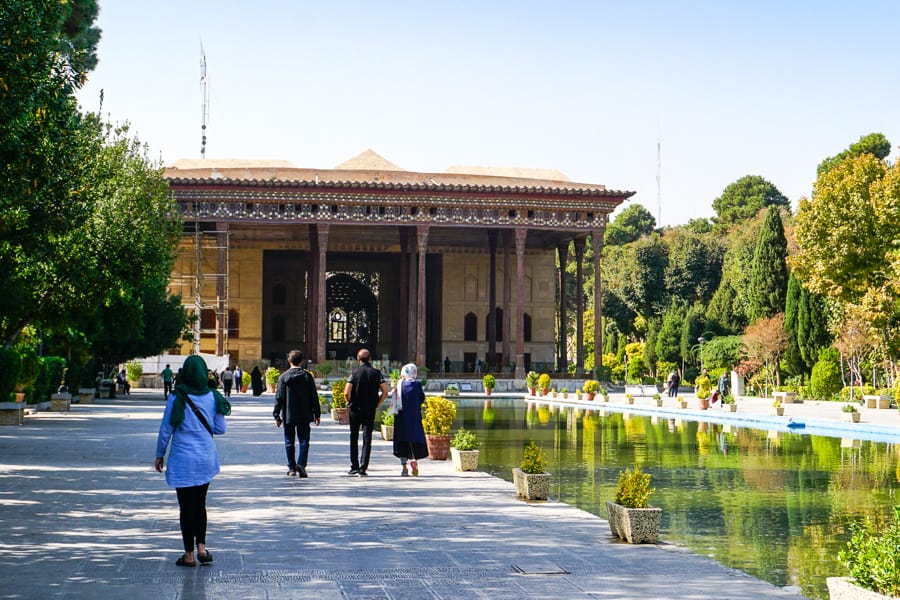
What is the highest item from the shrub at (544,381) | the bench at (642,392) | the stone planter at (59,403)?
the shrub at (544,381)

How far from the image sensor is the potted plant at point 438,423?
1510 cm

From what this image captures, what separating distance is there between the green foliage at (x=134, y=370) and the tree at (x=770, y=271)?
26195 mm

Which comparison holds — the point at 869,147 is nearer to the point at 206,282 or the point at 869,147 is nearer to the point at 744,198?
the point at 744,198

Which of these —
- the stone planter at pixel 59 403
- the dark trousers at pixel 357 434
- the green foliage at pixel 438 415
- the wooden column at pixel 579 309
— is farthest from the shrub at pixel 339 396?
the wooden column at pixel 579 309

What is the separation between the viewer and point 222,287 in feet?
163

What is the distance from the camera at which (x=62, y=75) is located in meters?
11.5

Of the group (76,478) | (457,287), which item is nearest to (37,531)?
(76,478)

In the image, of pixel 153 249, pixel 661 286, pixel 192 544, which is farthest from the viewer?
pixel 661 286

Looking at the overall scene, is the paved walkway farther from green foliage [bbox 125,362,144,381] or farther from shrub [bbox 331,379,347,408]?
green foliage [bbox 125,362,144,381]

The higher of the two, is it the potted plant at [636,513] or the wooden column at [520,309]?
the wooden column at [520,309]

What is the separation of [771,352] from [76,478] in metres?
36.1

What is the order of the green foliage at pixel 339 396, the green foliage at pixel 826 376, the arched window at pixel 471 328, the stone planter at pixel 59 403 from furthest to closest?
the arched window at pixel 471 328
the green foliage at pixel 826 376
the stone planter at pixel 59 403
the green foliage at pixel 339 396

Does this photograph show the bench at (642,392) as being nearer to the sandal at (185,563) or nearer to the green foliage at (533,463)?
the green foliage at (533,463)

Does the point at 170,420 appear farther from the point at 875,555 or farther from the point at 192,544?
the point at 875,555
